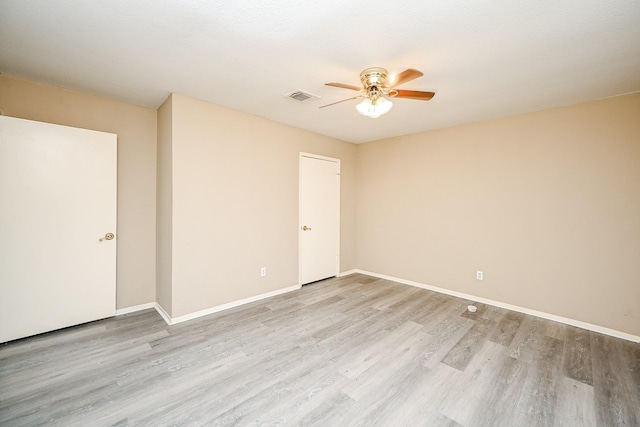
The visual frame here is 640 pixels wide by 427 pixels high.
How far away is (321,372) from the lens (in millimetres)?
1996

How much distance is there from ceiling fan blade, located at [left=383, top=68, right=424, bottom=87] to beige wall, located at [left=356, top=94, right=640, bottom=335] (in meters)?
2.14

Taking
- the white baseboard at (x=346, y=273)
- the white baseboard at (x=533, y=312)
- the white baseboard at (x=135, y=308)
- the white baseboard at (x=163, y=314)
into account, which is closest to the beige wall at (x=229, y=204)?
the white baseboard at (x=163, y=314)

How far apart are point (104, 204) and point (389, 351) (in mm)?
3288

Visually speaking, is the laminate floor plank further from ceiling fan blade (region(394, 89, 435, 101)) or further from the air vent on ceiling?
the air vent on ceiling

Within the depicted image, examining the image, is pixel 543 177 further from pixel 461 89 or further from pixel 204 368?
pixel 204 368

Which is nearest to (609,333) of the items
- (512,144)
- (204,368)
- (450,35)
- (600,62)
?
(512,144)

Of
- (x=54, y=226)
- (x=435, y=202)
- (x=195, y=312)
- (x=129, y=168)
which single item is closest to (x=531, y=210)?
(x=435, y=202)

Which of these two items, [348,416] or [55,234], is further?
[55,234]

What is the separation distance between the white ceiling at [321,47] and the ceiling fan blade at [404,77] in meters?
0.16

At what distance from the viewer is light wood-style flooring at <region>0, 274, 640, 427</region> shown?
1592 mm

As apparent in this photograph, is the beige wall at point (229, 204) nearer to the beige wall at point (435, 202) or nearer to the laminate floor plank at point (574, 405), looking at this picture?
the beige wall at point (435, 202)

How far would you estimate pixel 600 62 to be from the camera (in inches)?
81.2

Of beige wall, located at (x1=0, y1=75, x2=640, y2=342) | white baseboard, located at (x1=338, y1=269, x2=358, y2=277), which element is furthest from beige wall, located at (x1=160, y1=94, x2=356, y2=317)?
white baseboard, located at (x1=338, y1=269, x2=358, y2=277)

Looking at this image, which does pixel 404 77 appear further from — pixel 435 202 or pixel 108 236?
pixel 108 236
